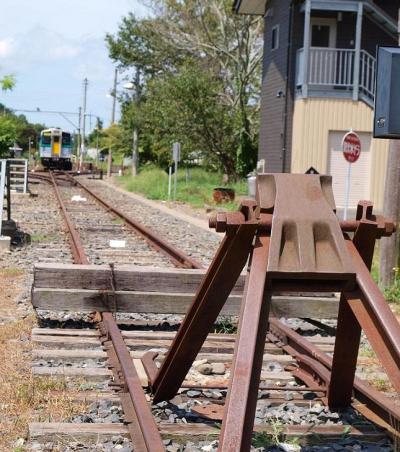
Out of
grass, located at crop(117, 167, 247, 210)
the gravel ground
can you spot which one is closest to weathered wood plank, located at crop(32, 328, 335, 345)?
the gravel ground

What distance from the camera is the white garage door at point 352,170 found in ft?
88.1

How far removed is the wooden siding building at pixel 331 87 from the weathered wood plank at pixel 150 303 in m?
18.8

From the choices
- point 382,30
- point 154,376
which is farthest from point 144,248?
point 382,30

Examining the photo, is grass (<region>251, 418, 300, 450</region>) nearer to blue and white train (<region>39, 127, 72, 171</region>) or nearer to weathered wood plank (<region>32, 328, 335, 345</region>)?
weathered wood plank (<region>32, 328, 335, 345</region>)

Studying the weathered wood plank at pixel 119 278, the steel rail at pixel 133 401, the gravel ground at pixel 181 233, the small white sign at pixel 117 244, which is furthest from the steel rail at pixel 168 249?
the steel rail at pixel 133 401

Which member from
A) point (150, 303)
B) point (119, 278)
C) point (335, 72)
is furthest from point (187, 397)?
point (335, 72)

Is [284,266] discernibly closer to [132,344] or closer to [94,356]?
[94,356]

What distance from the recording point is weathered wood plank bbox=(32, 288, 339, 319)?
7.41 m

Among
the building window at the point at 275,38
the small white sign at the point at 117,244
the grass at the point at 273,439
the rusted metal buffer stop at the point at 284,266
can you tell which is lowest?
the small white sign at the point at 117,244

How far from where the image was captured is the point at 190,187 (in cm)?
3441

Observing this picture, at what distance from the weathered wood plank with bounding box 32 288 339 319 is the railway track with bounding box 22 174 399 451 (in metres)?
0.19

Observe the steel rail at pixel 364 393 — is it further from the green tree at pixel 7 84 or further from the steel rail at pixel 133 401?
the green tree at pixel 7 84

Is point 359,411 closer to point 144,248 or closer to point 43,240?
point 144,248

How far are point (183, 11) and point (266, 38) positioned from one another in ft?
40.3
